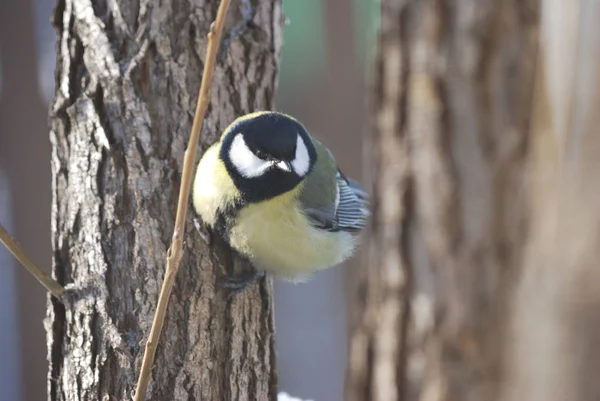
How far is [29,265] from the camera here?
1520mm

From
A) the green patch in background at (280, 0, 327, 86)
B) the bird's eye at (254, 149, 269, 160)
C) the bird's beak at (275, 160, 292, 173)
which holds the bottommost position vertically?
the bird's beak at (275, 160, 292, 173)

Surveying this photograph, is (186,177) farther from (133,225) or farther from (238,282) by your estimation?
(238,282)

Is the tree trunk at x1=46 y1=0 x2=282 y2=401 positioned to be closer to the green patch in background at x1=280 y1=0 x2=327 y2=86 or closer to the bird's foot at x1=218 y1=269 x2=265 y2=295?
the bird's foot at x1=218 y1=269 x2=265 y2=295

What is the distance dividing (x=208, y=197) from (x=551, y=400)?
1.36m

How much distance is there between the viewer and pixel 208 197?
6.38 ft

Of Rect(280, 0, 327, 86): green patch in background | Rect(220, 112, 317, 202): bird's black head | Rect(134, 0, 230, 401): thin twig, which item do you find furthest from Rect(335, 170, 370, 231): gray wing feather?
Rect(280, 0, 327, 86): green patch in background

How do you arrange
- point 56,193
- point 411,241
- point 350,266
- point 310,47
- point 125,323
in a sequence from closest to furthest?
point 411,241, point 125,323, point 56,193, point 350,266, point 310,47

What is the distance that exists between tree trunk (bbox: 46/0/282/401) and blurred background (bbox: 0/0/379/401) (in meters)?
0.79

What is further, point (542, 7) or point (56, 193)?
point (56, 193)

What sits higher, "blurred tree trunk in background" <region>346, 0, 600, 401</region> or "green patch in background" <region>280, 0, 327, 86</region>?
"green patch in background" <region>280, 0, 327, 86</region>

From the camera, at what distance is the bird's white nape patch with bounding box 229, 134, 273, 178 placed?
1.97 meters

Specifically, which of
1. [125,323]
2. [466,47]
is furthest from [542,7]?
[125,323]

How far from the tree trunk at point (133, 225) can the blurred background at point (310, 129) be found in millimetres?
791

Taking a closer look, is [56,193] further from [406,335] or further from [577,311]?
[577,311]
